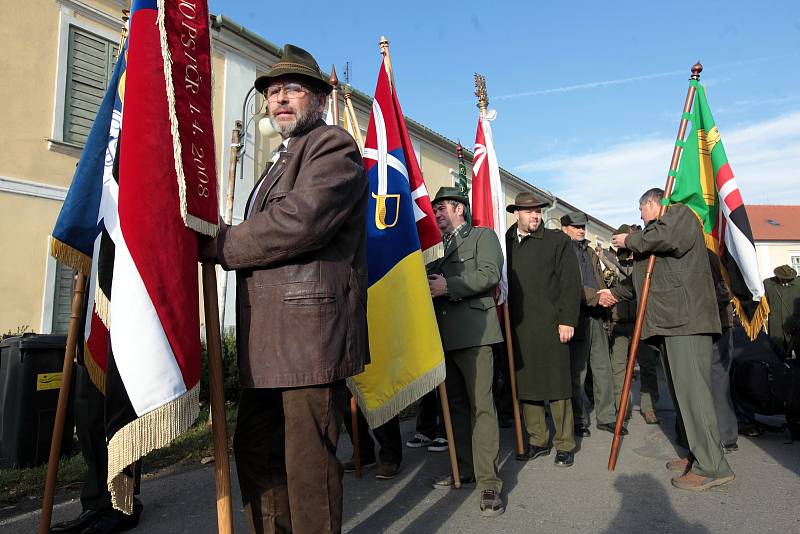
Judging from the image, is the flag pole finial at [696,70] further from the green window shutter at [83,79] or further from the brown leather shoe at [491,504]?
the green window shutter at [83,79]

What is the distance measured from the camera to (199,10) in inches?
87.5

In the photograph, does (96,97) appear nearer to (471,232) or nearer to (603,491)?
(471,232)

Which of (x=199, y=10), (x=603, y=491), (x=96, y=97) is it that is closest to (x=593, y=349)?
Answer: (x=603, y=491)

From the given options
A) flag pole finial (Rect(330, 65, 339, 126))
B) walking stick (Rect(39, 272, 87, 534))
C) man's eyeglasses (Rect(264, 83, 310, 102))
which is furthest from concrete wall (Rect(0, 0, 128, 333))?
man's eyeglasses (Rect(264, 83, 310, 102))

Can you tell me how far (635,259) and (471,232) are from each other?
57.3 inches

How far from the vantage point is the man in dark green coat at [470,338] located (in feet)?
12.4

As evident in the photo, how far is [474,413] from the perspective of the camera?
3.80 meters

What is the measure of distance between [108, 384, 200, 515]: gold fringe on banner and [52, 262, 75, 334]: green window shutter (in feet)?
24.2

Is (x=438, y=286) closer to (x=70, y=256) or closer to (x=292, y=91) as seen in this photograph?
(x=292, y=91)

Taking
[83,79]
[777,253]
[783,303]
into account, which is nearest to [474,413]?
[783,303]

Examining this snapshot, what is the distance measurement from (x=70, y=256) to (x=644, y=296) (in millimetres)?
3740

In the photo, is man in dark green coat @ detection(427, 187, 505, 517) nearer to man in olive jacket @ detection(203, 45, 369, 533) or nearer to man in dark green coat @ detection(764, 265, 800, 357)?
man in olive jacket @ detection(203, 45, 369, 533)

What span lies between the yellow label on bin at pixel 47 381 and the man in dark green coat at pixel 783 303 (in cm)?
733

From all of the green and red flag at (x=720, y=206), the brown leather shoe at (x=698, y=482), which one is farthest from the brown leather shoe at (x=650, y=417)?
the brown leather shoe at (x=698, y=482)
